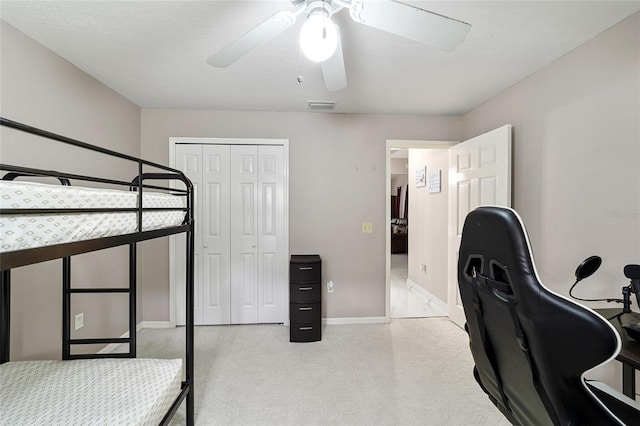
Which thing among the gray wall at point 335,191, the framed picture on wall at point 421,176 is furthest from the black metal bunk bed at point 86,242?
the framed picture on wall at point 421,176

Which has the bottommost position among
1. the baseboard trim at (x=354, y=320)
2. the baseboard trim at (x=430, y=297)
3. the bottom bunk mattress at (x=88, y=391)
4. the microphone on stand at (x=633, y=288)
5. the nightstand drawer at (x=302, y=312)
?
the baseboard trim at (x=354, y=320)

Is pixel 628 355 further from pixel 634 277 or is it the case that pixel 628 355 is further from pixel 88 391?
pixel 88 391

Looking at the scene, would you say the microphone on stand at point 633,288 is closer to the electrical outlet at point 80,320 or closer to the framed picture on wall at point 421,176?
the framed picture on wall at point 421,176

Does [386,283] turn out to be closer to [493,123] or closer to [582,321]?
[493,123]

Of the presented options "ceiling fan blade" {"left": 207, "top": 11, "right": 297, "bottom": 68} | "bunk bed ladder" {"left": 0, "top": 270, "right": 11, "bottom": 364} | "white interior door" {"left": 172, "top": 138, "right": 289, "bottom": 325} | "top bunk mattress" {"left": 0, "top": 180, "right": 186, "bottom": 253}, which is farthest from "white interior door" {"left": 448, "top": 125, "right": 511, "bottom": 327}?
"bunk bed ladder" {"left": 0, "top": 270, "right": 11, "bottom": 364}

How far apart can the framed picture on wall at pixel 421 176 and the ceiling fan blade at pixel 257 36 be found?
344 centimetres

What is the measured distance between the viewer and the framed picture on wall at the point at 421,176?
14.2ft

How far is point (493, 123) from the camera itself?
2855mm

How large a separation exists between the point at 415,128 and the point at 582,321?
9.71 ft

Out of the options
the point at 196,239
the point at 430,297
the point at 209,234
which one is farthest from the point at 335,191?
the point at 430,297

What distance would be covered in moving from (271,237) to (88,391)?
83.3 inches

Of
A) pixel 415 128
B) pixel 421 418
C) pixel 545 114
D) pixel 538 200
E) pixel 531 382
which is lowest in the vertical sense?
pixel 421 418

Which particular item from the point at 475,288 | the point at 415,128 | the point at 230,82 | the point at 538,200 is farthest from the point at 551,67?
the point at 230,82

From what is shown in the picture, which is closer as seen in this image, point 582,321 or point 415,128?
point 582,321
